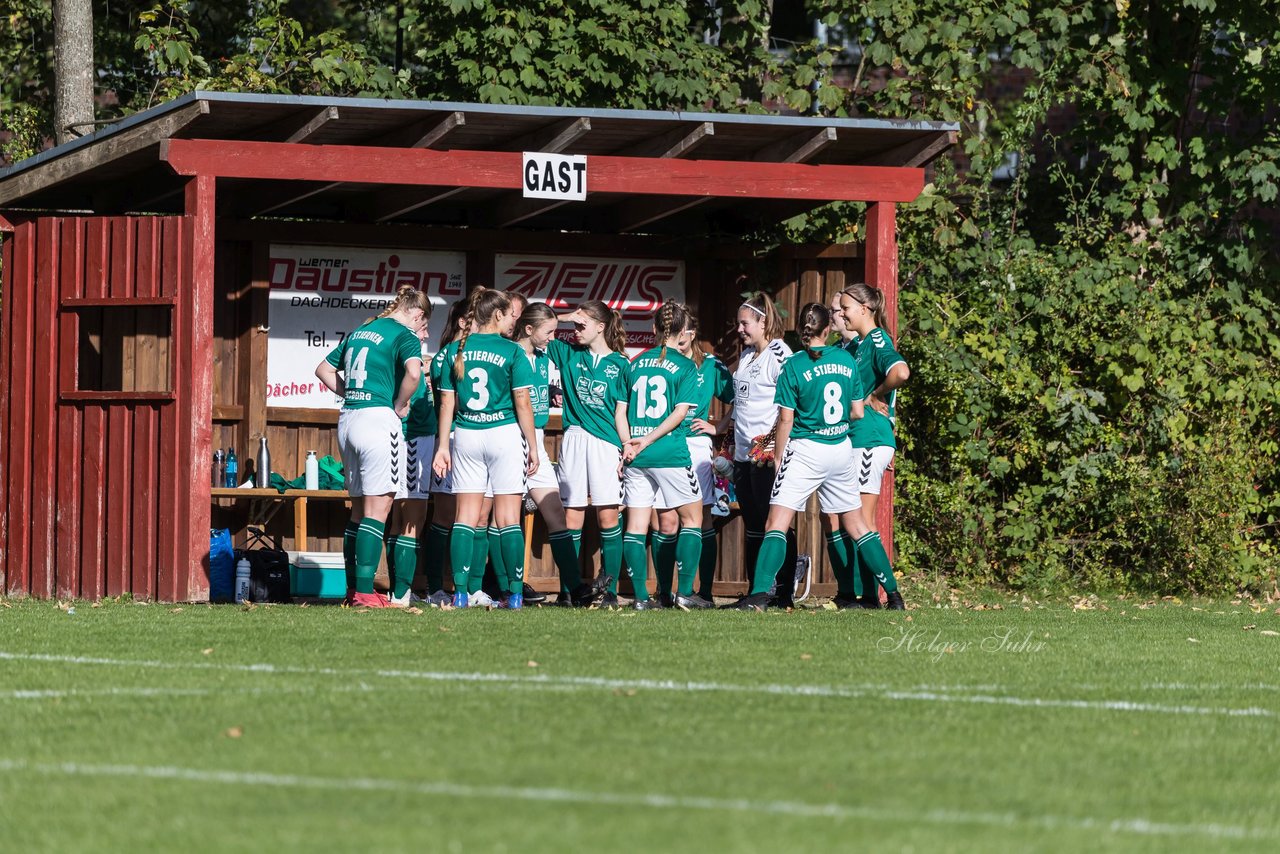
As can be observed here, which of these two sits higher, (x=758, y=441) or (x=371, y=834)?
Answer: (x=758, y=441)

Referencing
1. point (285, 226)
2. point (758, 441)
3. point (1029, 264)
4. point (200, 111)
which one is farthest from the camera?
point (1029, 264)

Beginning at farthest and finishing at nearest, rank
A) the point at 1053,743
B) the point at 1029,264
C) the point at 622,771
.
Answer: the point at 1029,264 → the point at 1053,743 → the point at 622,771

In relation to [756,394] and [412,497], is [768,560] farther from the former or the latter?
[412,497]

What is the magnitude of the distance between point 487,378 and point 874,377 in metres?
2.37

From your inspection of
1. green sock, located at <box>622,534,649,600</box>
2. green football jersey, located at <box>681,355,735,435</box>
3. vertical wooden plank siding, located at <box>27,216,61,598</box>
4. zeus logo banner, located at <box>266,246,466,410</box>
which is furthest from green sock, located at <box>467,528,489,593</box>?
vertical wooden plank siding, located at <box>27,216,61,598</box>

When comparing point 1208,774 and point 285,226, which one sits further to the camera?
point 285,226

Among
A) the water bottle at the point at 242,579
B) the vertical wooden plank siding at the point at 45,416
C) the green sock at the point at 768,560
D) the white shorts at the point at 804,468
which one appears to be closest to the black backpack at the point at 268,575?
the water bottle at the point at 242,579

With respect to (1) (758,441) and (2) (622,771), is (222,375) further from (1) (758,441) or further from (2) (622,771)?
(2) (622,771)

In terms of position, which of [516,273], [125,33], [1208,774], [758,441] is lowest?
[1208,774]

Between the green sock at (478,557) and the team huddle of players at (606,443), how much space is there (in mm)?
17

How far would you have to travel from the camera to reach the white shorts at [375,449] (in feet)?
36.9

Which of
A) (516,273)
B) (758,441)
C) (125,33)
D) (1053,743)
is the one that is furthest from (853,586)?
(125,33)

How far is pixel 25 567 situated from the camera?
12.5 meters

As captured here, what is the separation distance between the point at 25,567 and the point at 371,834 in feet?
27.8
